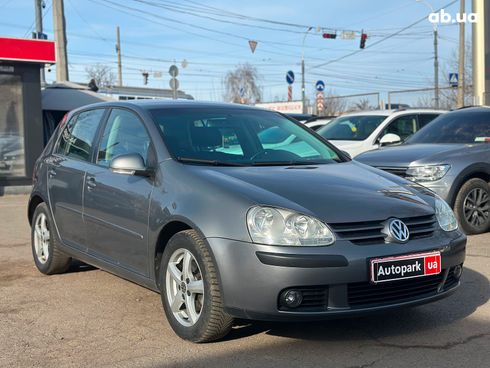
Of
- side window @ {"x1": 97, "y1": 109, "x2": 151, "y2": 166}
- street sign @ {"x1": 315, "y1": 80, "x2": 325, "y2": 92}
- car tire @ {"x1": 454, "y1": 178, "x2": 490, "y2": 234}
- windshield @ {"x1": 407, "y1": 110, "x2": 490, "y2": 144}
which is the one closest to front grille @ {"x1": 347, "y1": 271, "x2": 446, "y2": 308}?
side window @ {"x1": 97, "y1": 109, "x2": 151, "y2": 166}

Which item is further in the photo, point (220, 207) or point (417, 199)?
point (417, 199)

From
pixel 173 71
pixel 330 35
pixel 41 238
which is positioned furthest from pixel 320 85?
pixel 41 238

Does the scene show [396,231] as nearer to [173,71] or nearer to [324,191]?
[324,191]

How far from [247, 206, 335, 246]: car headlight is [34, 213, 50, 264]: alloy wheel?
309 centimetres

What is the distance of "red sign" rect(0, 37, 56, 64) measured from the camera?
45.8 ft

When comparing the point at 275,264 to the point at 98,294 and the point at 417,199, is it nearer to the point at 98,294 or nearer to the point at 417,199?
the point at 417,199

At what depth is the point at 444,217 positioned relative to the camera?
4.20m

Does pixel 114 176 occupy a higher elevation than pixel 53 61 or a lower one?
lower

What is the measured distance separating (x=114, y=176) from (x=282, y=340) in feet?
5.87

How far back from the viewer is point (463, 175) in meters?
7.40

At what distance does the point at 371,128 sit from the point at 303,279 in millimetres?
8161

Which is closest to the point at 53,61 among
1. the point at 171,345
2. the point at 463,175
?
the point at 463,175

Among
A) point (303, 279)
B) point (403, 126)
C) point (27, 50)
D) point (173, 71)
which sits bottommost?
point (303, 279)

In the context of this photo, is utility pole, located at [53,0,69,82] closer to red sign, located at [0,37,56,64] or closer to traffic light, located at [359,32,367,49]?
red sign, located at [0,37,56,64]
